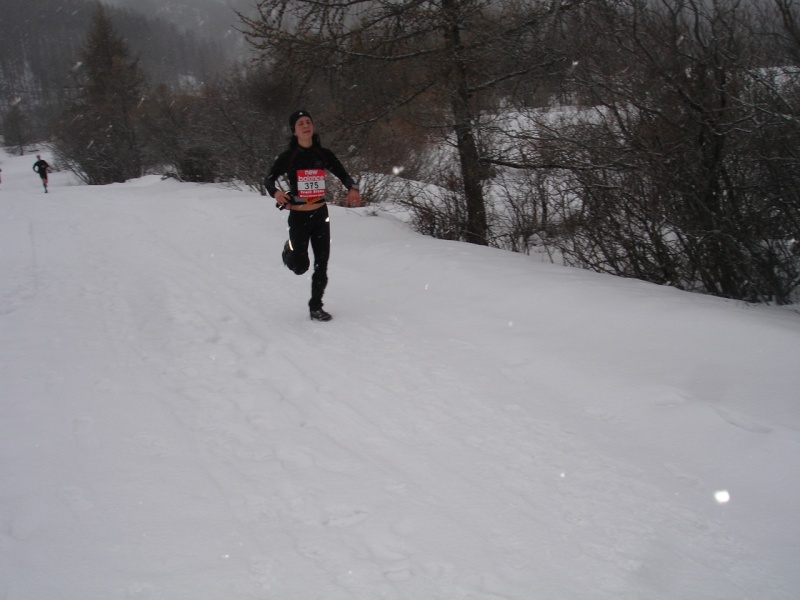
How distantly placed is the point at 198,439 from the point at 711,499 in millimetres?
2901

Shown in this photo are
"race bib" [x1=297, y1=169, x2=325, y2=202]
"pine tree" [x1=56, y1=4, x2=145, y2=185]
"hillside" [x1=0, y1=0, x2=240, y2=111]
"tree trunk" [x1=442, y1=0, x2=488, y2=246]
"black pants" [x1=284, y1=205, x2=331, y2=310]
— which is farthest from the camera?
"hillside" [x1=0, y1=0, x2=240, y2=111]

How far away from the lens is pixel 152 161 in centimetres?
3541

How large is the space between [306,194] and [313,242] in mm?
501

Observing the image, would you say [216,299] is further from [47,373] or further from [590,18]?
[590,18]

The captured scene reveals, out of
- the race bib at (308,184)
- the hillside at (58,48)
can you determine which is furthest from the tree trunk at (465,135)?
the hillside at (58,48)

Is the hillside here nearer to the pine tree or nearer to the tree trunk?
the pine tree

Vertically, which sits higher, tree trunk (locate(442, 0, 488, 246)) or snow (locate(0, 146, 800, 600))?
tree trunk (locate(442, 0, 488, 246))

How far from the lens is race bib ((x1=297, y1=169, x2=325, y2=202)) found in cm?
535

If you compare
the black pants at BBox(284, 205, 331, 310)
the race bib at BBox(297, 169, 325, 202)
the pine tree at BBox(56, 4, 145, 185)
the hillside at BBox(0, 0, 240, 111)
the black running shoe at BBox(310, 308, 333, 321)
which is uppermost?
the hillside at BBox(0, 0, 240, 111)

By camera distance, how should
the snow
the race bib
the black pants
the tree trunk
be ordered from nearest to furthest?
the snow
the race bib
the black pants
the tree trunk

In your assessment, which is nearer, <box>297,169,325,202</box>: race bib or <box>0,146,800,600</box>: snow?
<box>0,146,800,600</box>: snow

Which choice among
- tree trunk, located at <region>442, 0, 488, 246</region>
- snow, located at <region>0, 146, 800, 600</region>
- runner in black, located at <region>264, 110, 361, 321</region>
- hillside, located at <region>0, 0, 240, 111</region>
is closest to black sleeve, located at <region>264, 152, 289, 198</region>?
runner in black, located at <region>264, 110, 361, 321</region>

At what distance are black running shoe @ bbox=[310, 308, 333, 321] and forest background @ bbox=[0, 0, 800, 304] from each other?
3401 millimetres

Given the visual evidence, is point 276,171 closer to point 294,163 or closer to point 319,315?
point 294,163
